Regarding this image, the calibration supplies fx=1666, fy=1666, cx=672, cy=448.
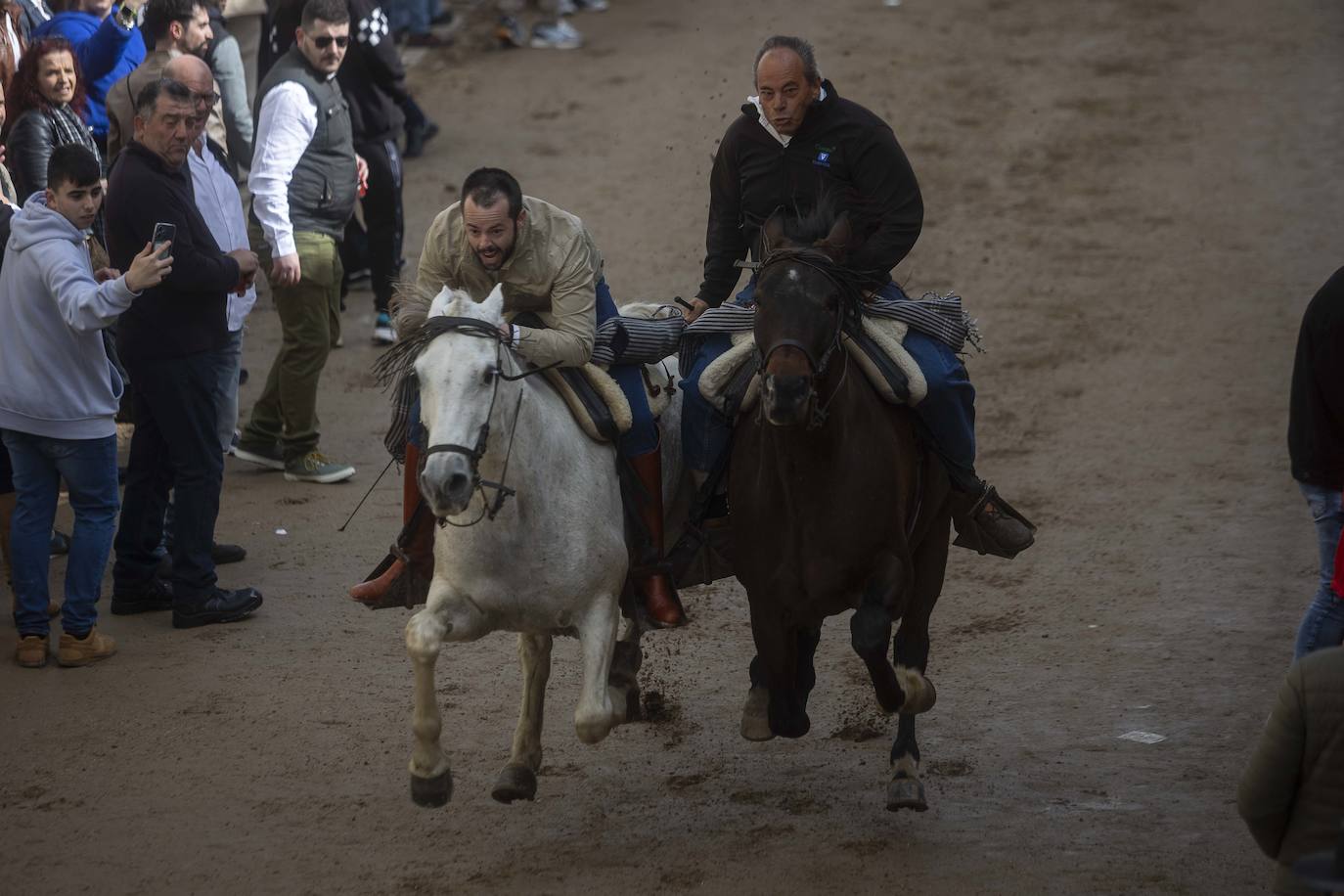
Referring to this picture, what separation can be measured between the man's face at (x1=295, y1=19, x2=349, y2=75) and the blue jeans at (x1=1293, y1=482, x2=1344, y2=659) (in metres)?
6.29

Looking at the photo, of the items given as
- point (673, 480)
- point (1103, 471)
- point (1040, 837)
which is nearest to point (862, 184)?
point (673, 480)

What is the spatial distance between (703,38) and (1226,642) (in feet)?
38.1

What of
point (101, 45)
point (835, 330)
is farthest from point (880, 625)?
point (101, 45)

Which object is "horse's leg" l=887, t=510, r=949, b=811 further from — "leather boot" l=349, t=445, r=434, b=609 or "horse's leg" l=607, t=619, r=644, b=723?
"leather boot" l=349, t=445, r=434, b=609

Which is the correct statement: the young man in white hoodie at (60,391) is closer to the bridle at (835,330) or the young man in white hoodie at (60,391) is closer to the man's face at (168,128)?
the man's face at (168,128)

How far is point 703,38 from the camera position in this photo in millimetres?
18188

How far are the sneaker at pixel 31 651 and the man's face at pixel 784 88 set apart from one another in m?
4.33

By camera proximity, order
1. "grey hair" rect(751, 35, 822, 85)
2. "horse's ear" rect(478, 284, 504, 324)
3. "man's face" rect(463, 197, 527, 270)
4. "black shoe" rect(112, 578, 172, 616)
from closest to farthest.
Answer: "horse's ear" rect(478, 284, 504, 324) → "man's face" rect(463, 197, 527, 270) → "grey hair" rect(751, 35, 822, 85) → "black shoe" rect(112, 578, 172, 616)

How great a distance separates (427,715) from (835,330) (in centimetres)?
201

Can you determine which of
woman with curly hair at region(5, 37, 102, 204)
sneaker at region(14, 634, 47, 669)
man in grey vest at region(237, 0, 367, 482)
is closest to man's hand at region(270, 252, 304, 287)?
man in grey vest at region(237, 0, 367, 482)

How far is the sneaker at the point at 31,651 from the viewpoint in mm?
8023

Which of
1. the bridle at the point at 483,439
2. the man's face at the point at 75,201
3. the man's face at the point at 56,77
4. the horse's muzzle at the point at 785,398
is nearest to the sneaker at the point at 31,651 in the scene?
the man's face at the point at 75,201

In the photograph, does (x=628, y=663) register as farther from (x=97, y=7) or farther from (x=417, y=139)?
(x=417, y=139)

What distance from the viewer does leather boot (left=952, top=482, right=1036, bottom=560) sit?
715 centimetres
